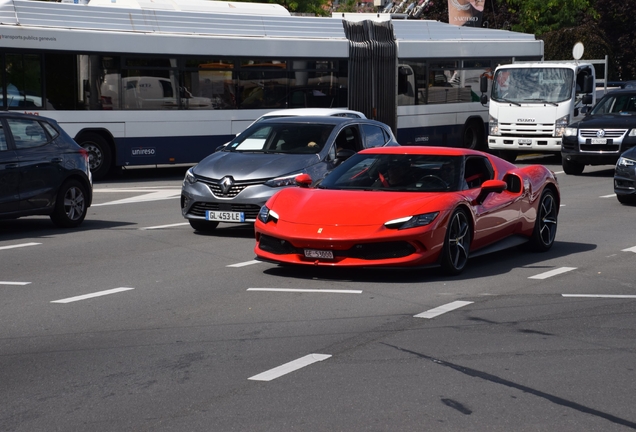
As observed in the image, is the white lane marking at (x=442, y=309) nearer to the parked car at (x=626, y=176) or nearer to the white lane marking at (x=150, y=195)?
the parked car at (x=626, y=176)

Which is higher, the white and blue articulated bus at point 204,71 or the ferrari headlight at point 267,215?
the white and blue articulated bus at point 204,71

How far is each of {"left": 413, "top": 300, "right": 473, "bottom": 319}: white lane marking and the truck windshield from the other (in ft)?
64.9

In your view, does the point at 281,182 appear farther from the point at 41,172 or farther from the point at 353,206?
the point at 41,172

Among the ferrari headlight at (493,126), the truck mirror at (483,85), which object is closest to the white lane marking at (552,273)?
the ferrari headlight at (493,126)

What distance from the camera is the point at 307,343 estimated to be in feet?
24.0

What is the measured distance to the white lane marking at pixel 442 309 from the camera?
833 cm

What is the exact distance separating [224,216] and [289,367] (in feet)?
21.7

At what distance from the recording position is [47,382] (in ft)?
20.6

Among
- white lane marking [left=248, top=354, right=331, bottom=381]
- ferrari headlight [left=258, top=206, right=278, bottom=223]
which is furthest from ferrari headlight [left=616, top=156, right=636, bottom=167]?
white lane marking [left=248, top=354, right=331, bottom=381]

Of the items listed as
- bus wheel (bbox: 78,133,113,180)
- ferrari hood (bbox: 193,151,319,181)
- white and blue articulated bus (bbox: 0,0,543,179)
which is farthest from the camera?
bus wheel (bbox: 78,133,113,180)

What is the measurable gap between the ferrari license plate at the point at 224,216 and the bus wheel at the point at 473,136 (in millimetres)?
18475

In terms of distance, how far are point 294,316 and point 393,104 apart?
20187mm

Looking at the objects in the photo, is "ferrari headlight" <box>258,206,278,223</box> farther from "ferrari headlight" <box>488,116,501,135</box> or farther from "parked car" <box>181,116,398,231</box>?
"ferrari headlight" <box>488,116,501,135</box>

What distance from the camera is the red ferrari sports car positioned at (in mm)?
9766
